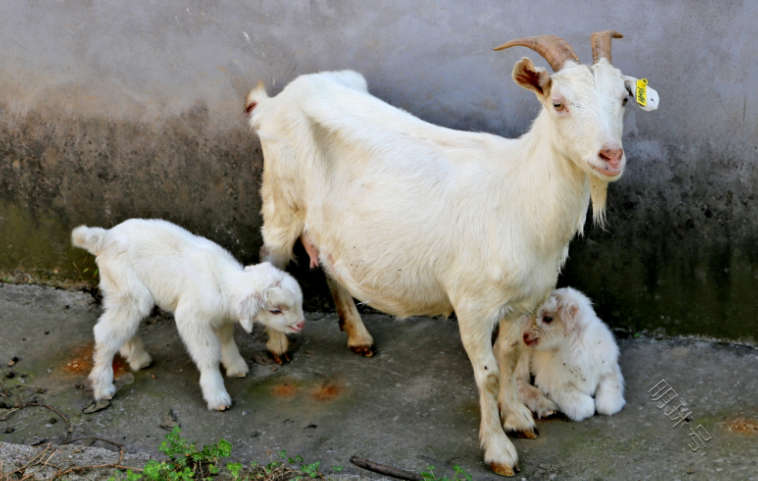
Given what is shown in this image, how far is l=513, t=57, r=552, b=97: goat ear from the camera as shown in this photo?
3254 millimetres

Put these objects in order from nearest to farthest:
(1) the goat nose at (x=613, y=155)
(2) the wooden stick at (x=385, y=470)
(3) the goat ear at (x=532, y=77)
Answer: (1) the goat nose at (x=613, y=155)
(3) the goat ear at (x=532, y=77)
(2) the wooden stick at (x=385, y=470)

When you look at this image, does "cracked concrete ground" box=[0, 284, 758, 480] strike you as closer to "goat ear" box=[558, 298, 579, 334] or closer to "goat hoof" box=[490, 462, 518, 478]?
A: "goat hoof" box=[490, 462, 518, 478]

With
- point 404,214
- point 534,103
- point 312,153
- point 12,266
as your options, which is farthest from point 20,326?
point 534,103

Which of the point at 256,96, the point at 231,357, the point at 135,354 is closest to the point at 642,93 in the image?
the point at 256,96

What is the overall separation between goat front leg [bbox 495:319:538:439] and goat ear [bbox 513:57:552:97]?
49.2 inches

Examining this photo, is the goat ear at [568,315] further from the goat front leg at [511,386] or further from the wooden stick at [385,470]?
the wooden stick at [385,470]

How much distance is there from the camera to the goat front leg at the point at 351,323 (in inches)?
189

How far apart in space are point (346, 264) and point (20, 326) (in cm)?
237

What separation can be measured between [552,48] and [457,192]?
0.82m

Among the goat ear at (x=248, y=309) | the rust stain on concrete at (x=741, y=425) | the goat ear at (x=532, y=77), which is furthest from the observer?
the goat ear at (x=248, y=309)

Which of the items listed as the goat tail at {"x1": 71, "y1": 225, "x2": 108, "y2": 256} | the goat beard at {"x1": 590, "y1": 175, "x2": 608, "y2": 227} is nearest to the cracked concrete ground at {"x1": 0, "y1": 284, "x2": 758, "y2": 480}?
the goat tail at {"x1": 71, "y1": 225, "x2": 108, "y2": 256}

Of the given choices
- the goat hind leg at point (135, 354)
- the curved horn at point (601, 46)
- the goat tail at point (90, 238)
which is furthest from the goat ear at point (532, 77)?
the goat hind leg at point (135, 354)

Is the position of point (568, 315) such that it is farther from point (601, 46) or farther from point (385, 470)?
point (601, 46)

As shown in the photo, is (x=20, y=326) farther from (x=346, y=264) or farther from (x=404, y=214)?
(x=404, y=214)
